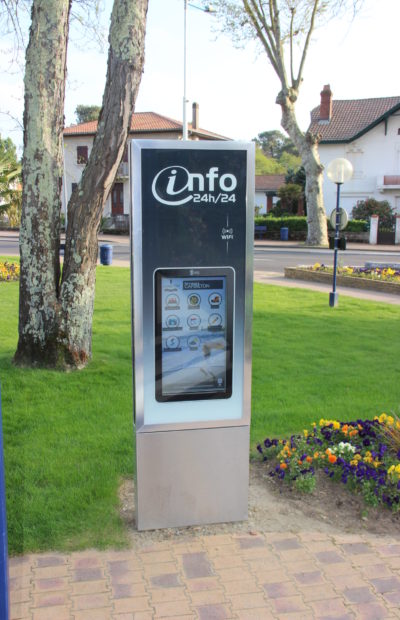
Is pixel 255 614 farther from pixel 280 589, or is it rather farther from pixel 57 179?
pixel 57 179

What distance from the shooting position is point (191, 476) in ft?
12.3

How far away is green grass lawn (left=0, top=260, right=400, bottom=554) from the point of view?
3883 millimetres

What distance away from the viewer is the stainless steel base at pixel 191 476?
3.68 metres

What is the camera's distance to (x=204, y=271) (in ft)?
11.6

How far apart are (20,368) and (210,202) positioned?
162 inches

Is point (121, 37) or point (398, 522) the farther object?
point (121, 37)

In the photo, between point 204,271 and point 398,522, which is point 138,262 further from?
point 398,522

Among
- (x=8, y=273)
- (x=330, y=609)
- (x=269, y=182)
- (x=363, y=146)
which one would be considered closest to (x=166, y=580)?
(x=330, y=609)

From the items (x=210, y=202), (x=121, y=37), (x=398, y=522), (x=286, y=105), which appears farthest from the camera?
(x=286, y=105)

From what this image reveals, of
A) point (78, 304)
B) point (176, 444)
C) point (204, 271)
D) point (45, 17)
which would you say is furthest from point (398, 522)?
point (45, 17)

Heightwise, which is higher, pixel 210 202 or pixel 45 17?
pixel 45 17

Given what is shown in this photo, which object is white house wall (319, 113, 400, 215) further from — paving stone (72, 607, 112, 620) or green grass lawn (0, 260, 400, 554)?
paving stone (72, 607, 112, 620)

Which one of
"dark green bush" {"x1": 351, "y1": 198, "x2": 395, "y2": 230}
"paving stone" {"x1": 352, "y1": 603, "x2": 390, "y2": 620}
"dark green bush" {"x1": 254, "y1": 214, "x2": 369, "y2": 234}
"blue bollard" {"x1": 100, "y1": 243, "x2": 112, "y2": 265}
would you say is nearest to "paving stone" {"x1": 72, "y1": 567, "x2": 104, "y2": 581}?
"paving stone" {"x1": 352, "y1": 603, "x2": 390, "y2": 620}

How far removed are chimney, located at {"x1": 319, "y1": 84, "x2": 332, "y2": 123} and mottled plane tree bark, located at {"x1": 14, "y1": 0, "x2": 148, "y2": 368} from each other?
39.3 meters
